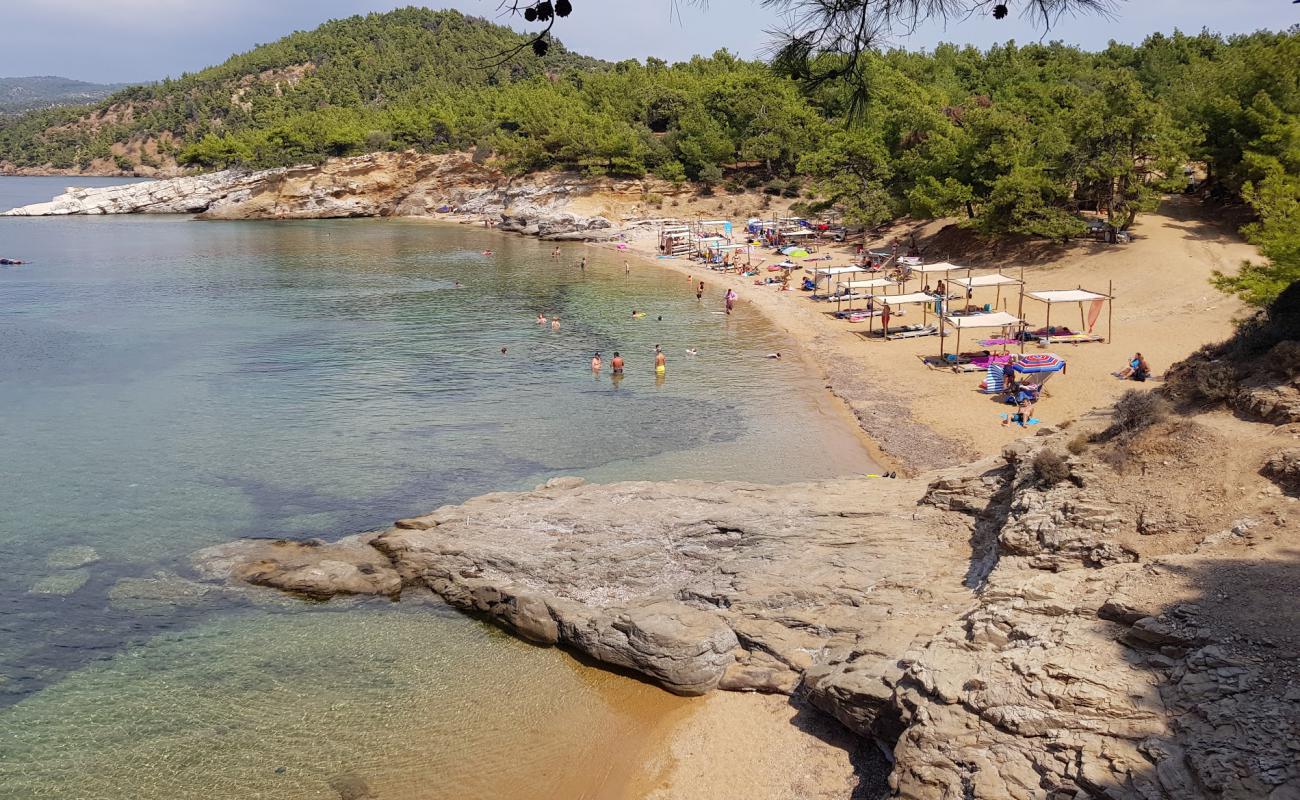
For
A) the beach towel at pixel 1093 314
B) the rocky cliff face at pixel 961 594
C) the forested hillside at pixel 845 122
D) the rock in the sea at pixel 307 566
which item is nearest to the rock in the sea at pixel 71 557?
the rock in the sea at pixel 307 566

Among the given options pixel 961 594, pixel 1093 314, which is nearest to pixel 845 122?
pixel 961 594

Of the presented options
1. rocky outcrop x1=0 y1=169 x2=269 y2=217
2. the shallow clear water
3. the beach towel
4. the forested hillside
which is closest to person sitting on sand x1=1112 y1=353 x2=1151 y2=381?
the forested hillside

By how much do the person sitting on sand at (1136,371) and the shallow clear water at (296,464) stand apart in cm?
808

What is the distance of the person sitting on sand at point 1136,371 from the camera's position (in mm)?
22250

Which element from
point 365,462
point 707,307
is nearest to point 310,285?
point 707,307

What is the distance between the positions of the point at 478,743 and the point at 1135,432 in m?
8.88

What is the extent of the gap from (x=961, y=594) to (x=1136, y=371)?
15.1 m

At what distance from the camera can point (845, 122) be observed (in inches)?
360

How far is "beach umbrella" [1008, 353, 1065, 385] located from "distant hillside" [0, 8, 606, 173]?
91435 millimetres

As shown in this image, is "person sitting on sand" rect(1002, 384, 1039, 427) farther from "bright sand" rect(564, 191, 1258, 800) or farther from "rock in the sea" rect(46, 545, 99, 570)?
A: "rock in the sea" rect(46, 545, 99, 570)

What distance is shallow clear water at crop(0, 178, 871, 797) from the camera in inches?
412

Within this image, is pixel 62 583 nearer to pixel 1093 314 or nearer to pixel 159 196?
pixel 1093 314

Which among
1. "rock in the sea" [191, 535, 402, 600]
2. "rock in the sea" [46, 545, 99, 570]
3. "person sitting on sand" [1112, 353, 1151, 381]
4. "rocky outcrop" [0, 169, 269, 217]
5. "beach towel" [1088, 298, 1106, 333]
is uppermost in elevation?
"rocky outcrop" [0, 169, 269, 217]

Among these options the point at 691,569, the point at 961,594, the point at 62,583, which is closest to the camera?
the point at 961,594
